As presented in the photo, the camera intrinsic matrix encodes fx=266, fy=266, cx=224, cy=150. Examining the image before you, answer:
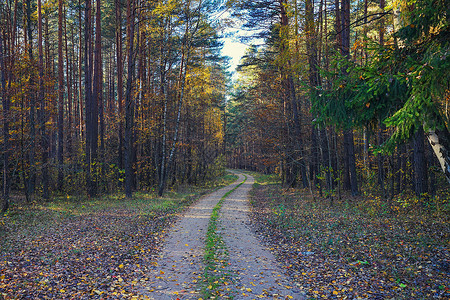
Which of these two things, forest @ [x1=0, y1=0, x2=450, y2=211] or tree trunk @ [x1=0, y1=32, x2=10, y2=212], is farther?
tree trunk @ [x1=0, y1=32, x2=10, y2=212]

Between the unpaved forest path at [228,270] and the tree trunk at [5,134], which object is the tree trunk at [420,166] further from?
the tree trunk at [5,134]

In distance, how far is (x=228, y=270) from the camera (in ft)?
19.3

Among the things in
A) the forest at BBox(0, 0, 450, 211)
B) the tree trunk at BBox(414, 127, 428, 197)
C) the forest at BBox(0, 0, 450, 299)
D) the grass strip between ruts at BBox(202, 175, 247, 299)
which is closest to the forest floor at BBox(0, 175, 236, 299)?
the forest at BBox(0, 0, 450, 299)

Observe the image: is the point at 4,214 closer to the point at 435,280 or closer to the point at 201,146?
the point at 435,280

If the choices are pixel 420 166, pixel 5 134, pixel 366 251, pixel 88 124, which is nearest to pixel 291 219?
pixel 366 251

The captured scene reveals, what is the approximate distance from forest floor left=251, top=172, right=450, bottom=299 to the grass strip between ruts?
4.94 ft

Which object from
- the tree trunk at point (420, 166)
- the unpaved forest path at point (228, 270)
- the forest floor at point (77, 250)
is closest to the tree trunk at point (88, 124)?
the forest floor at point (77, 250)

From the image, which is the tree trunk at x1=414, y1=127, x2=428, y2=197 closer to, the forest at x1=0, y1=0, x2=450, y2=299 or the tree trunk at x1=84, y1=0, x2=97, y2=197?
the forest at x1=0, y1=0, x2=450, y2=299

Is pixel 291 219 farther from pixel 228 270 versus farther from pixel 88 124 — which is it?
pixel 88 124

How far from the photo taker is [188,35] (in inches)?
720

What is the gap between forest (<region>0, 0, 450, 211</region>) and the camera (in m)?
5.52

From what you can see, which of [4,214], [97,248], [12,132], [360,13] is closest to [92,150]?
[12,132]

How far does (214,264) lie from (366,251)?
374 centimetres

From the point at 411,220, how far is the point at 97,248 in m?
9.41
